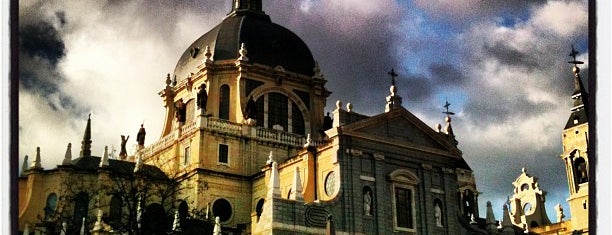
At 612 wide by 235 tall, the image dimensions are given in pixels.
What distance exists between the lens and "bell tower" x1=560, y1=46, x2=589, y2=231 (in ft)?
37.0

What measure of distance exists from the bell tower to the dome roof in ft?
28.7

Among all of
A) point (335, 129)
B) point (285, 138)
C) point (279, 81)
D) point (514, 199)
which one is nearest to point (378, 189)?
point (335, 129)

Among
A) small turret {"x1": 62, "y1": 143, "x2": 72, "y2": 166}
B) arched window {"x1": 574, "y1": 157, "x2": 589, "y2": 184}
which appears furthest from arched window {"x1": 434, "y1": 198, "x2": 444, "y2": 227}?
small turret {"x1": 62, "y1": 143, "x2": 72, "y2": 166}

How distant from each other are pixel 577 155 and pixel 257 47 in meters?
10.3

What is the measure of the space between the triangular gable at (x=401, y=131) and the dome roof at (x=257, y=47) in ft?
20.0

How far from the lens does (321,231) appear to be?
17.2 m

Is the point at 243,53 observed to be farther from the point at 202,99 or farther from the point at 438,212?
the point at 438,212

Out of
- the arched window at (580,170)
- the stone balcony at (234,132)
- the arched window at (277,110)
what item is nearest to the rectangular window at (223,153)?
the stone balcony at (234,132)

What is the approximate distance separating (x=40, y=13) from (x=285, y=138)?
15242 mm

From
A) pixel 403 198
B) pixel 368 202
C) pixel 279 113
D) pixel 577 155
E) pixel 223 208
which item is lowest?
pixel 368 202

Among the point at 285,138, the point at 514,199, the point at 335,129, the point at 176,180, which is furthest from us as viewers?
the point at 514,199

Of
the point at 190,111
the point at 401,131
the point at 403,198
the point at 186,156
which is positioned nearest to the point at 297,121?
the point at 190,111

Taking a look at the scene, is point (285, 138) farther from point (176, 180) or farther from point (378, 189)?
point (378, 189)

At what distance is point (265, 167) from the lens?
21.4 meters
